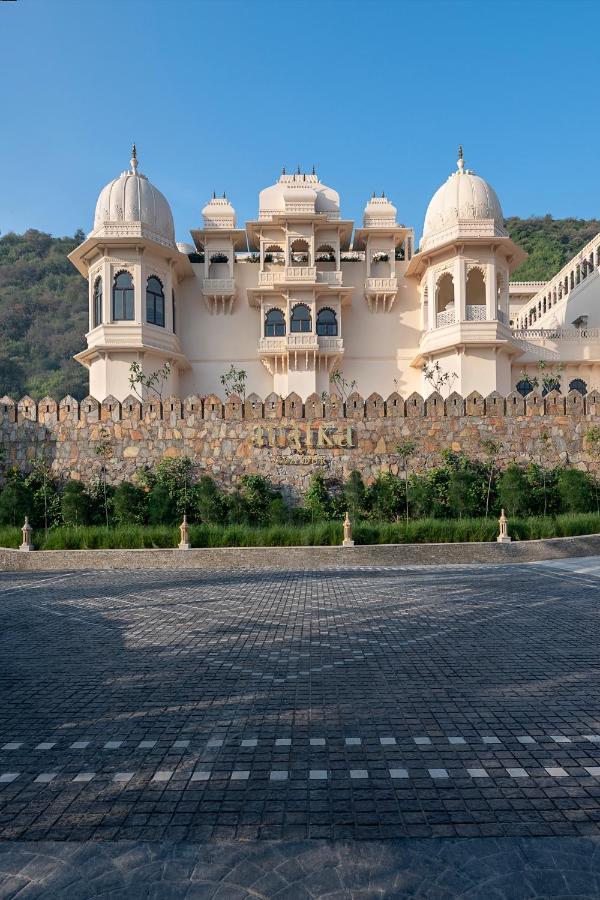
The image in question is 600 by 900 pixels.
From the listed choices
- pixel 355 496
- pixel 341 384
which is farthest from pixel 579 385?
pixel 355 496

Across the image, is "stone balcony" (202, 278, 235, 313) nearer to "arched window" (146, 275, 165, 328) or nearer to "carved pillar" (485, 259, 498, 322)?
"arched window" (146, 275, 165, 328)

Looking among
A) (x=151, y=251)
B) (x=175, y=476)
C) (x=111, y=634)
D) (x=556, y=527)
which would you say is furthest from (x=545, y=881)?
(x=151, y=251)

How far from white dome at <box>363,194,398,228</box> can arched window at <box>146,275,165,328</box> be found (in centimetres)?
1016

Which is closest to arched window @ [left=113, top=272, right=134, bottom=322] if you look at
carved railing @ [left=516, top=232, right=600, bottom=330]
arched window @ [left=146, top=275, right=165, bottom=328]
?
arched window @ [left=146, top=275, right=165, bottom=328]

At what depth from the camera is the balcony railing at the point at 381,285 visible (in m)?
26.6

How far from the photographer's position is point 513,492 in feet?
55.9

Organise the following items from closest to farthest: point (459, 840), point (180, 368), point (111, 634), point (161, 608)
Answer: point (459, 840) < point (111, 634) < point (161, 608) < point (180, 368)

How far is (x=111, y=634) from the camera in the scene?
21.0 ft

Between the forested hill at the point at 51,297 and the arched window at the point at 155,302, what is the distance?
2407cm

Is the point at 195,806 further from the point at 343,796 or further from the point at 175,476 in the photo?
the point at 175,476

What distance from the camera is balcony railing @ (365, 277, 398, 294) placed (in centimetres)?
2661

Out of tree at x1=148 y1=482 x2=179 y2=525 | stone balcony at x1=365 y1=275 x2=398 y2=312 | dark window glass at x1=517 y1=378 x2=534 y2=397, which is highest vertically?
stone balcony at x1=365 y1=275 x2=398 y2=312

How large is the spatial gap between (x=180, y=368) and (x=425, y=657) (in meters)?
22.6

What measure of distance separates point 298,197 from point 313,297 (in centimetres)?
467
